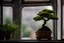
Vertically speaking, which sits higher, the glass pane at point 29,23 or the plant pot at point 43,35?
the glass pane at point 29,23

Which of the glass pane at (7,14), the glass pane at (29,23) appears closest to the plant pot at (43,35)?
the glass pane at (29,23)

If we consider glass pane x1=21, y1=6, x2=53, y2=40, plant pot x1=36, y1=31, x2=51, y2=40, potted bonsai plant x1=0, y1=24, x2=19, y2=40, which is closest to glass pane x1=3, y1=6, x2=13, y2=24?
glass pane x1=21, y1=6, x2=53, y2=40

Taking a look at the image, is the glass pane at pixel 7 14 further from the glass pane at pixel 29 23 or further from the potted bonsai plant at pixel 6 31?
the potted bonsai plant at pixel 6 31

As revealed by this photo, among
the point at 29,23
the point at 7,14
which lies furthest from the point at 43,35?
the point at 7,14

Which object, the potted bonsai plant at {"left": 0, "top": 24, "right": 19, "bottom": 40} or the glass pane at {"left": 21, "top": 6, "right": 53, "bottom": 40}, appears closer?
the potted bonsai plant at {"left": 0, "top": 24, "right": 19, "bottom": 40}

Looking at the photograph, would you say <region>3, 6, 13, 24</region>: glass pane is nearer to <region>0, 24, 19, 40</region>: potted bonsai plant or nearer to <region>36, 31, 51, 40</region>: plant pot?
<region>0, 24, 19, 40</region>: potted bonsai plant

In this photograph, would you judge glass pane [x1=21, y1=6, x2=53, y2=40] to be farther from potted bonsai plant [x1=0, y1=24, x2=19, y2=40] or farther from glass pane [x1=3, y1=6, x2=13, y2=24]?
potted bonsai plant [x1=0, y1=24, x2=19, y2=40]

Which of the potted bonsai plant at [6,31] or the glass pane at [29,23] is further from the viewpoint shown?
the glass pane at [29,23]

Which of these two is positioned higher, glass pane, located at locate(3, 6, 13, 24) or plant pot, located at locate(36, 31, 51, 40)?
glass pane, located at locate(3, 6, 13, 24)

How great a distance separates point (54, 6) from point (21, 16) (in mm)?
638

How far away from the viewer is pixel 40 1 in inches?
107

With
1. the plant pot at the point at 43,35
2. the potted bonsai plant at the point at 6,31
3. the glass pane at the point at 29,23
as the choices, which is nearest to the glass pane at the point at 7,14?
the glass pane at the point at 29,23

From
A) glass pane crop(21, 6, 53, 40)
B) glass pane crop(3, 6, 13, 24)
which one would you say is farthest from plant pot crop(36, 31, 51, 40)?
glass pane crop(3, 6, 13, 24)

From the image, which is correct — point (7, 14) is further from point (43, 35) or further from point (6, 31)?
point (43, 35)
